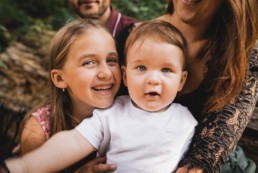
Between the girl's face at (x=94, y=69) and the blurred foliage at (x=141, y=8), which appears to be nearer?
the girl's face at (x=94, y=69)

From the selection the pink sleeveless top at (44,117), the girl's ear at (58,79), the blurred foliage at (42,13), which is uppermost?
the girl's ear at (58,79)

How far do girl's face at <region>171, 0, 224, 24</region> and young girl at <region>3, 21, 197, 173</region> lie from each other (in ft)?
1.25

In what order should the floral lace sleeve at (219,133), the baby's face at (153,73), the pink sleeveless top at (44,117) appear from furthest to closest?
the pink sleeveless top at (44,117)
the floral lace sleeve at (219,133)
the baby's face at (153,73)

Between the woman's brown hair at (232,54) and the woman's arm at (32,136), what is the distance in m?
0.93

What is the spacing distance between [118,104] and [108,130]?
6.3 inches

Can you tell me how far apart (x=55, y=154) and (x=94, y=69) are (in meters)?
0.47

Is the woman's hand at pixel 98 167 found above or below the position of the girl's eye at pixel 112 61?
below

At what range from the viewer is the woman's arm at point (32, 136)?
198cm

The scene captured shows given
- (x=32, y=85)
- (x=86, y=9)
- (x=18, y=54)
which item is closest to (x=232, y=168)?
(x=86, y=9)

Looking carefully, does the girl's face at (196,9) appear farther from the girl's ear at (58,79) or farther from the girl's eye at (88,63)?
the girl's ear at (58,79)

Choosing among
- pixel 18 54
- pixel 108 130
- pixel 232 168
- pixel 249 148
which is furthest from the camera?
pixel 18 54

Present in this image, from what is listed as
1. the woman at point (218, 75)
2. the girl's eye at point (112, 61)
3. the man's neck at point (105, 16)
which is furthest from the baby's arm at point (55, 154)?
the man's neck at point (105, 16)

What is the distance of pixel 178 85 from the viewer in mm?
1819

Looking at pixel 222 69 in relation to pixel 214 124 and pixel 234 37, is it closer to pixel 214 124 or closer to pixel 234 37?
pixel 234 37
